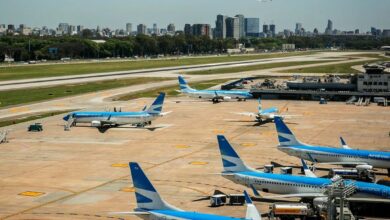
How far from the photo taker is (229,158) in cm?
5566

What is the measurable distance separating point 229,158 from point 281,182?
221 inches

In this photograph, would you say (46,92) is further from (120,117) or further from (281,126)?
(281,126)

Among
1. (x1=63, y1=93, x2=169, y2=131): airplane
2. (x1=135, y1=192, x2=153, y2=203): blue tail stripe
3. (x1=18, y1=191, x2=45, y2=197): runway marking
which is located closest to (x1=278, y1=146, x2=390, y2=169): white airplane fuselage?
(x1=18, y1=191, x2=45, y2=197): runway marking

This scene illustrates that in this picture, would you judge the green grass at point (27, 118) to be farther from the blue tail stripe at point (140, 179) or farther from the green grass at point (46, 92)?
the blue tail stripe at point (140, 179)

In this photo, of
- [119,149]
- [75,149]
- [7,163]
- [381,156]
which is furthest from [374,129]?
[7,163]

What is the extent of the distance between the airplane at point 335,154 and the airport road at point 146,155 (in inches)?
255

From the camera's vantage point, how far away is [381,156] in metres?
67.3

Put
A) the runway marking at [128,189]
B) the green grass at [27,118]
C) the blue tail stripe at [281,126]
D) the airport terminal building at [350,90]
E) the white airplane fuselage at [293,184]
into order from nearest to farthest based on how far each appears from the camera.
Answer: the white airplane fuselage at [293,184] → the runway marking at [128,189] → the blue tail stripe at [281,126] → the green grass at [27,118] → the airport terminal building at [350,90]

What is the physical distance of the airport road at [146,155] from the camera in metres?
58.0

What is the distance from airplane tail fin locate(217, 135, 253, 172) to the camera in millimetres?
55125

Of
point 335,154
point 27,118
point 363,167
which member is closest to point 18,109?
point 27,118

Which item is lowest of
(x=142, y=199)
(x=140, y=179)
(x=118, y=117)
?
(x=118, y=117)

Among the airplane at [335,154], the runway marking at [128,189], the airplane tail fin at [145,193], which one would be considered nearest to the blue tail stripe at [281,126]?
the airplane at [335,154]

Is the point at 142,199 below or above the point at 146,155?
above
